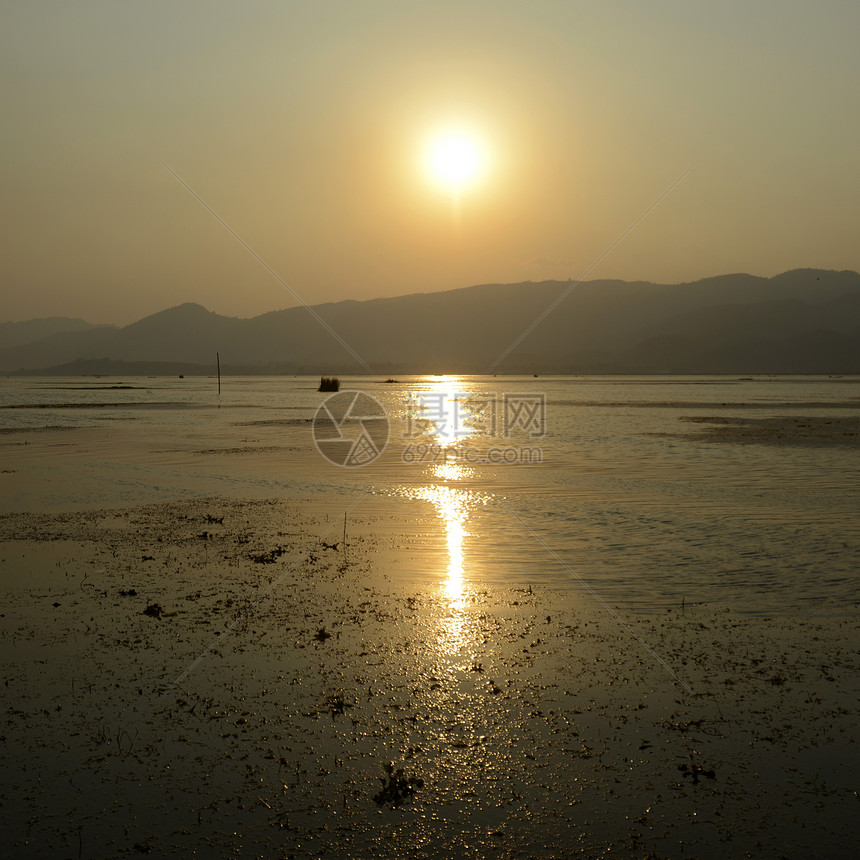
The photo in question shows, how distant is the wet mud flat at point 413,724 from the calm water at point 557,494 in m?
1.64

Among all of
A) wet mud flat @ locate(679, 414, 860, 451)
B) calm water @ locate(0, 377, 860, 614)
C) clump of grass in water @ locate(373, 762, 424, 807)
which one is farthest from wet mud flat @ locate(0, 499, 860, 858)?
wet mud flat @ locate(679, 414, 860, 451)

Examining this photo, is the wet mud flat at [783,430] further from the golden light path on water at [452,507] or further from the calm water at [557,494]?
the golden light path on water at [452,507]

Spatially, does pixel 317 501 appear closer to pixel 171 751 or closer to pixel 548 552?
pixel 548 552

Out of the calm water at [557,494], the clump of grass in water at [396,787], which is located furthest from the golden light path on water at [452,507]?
the clump of grass in water at [396,787]

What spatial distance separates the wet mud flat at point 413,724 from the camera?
16.9 feet

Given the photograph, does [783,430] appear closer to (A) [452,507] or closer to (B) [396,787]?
(A) [452,507]

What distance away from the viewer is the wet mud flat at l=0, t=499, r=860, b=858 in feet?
16.9

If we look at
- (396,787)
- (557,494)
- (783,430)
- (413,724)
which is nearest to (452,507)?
(557,494)

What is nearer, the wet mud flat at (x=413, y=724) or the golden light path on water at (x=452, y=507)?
the wet mud flat at (x=413, y=724)

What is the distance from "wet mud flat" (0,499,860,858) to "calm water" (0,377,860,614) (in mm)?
1640

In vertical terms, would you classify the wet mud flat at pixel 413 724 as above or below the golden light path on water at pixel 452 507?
A: above

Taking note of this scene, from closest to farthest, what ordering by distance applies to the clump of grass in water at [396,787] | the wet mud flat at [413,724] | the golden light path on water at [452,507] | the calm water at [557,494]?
the wet mud flat at [413,724]
the clump of grass in water at [396,787]
the golden light path on water at [452,507]
the calm water at [557,494]

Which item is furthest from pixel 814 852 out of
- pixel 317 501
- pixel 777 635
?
pixel 317 501

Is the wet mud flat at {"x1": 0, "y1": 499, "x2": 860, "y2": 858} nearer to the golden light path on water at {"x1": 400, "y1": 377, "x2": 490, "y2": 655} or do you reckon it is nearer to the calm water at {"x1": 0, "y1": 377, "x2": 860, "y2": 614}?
the golden light path on water at {"x1": 400, "y1": 377, "x2": 490, "y2": 655}
